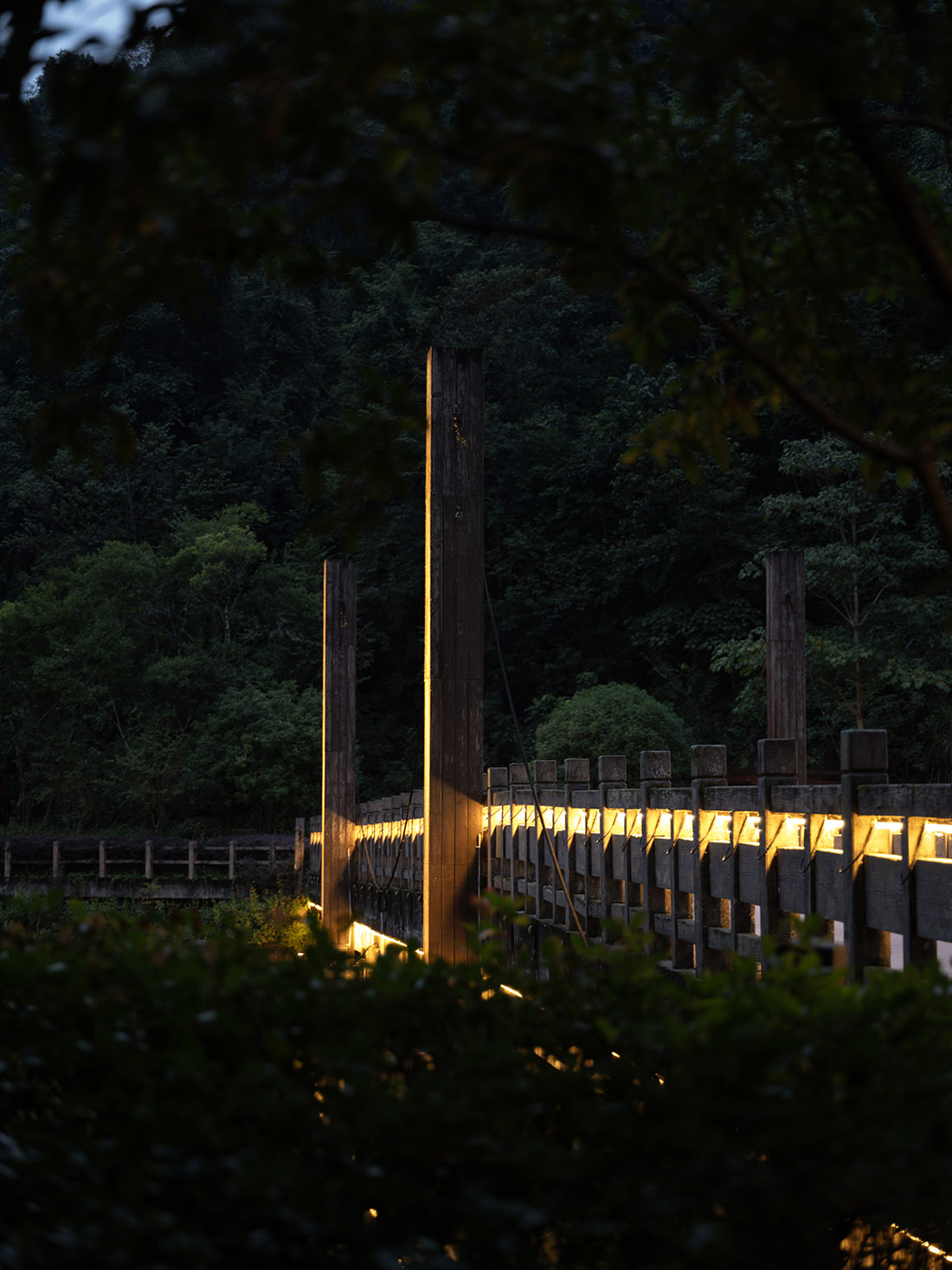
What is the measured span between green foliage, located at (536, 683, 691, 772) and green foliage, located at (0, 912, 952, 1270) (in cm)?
1952

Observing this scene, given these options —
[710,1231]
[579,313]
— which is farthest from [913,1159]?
[579,313]

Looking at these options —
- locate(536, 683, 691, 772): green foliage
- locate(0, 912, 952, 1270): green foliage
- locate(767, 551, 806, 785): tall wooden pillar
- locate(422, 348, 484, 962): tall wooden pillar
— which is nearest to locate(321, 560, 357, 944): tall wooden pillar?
locate(767, 551, 806, 785): tall wooden pillar

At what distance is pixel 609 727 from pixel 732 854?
17.6 metres

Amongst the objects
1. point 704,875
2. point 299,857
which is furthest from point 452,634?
point 299,857

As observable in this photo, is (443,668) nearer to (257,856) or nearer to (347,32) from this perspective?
(347,32)

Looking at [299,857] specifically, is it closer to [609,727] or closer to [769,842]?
[609,727]

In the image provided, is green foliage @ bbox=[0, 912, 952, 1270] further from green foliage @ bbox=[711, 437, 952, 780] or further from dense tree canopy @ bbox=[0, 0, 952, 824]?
green foliage @ bbox=[711, 437, 952, 780]

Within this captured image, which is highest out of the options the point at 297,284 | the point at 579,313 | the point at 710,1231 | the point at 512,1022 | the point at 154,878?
the point at 579,313

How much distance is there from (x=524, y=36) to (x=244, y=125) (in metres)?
0.47

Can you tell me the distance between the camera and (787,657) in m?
10.2

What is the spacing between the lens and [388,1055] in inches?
101

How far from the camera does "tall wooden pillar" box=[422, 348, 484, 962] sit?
7457 mm

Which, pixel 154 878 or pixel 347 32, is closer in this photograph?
pixel 347 32

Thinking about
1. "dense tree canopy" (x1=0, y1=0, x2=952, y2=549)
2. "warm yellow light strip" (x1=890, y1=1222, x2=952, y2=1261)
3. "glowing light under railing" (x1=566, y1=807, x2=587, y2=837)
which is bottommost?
"warm yellow light strip" (x1=890, y1=1222, x2=952, y2=1261)
